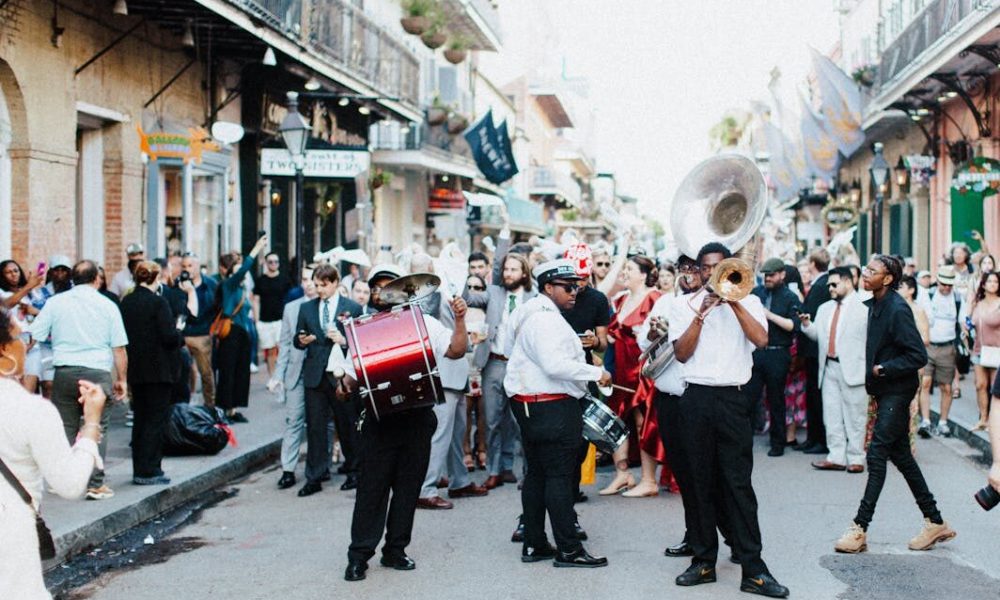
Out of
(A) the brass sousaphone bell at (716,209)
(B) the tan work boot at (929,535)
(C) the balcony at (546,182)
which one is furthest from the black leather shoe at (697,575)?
(C) the balcony at (546,182)

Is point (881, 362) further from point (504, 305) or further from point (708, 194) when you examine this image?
point (504, 305)

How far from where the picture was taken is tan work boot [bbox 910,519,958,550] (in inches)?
293

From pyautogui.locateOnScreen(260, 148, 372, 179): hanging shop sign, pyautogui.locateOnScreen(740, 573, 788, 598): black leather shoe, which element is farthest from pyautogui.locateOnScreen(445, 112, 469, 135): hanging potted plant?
pyautogui.locateOnScreen(740, 573, 788, 598): black leather shoe

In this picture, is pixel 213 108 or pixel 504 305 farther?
pixel 213 108

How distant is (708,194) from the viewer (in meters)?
8.52

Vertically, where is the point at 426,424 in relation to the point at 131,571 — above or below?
above

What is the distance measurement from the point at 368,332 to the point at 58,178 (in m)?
8.15

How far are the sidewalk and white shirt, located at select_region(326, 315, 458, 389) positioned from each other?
5.04 feet

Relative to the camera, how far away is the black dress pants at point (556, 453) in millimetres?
6992

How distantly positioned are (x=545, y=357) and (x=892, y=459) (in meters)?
2.28

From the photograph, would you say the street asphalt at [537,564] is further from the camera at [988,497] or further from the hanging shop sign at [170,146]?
the hanging shop sign at [170,146]

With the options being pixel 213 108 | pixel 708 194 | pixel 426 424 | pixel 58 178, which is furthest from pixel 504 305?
pixel 213 108

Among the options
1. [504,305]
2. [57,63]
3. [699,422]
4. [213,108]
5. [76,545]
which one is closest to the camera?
[699,422]

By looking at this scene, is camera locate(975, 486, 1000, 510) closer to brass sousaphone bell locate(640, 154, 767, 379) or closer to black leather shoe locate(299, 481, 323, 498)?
brass sousaphone bell locate(640, 154, 767, 379)
